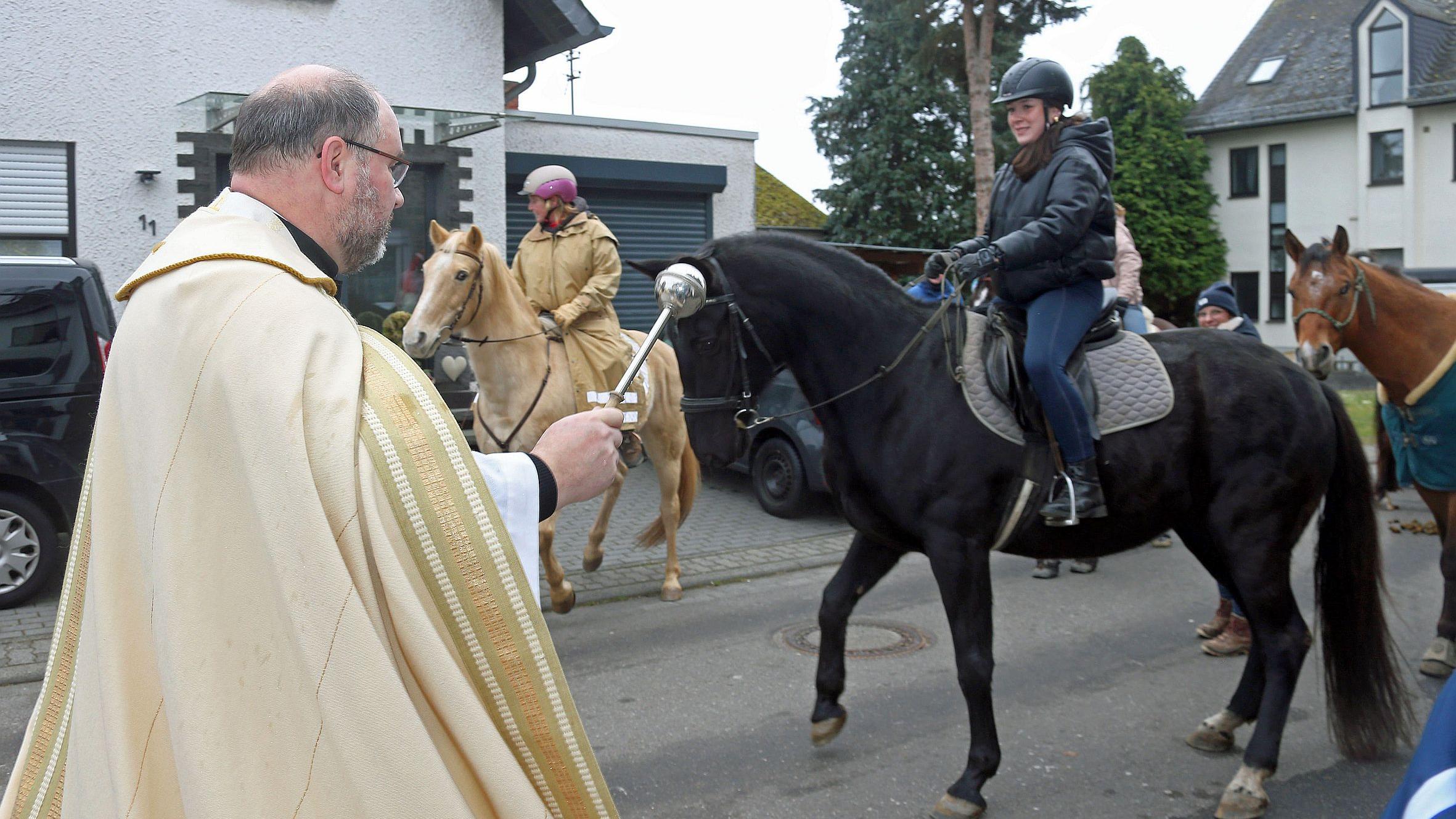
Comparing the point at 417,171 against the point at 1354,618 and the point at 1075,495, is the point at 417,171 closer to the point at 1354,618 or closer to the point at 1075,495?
the point at 1075,495

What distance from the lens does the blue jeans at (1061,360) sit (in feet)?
14.0

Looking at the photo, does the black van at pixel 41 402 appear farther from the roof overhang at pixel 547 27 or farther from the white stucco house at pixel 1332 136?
the white stucco house at pixel 1332 136

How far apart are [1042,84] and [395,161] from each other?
3.23 meters

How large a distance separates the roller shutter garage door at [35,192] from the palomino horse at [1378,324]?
36.9 feet

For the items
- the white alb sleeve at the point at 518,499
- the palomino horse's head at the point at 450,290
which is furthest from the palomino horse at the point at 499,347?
the white alb sleeve at the point at 518,499

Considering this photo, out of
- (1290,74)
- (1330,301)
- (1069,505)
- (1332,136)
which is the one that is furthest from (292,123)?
(1290,74)

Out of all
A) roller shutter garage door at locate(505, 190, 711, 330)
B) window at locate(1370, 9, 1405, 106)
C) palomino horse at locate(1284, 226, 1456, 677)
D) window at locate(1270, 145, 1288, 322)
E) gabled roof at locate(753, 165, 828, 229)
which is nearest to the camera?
palomino horse at locate(1284, 226, 1456, 677)

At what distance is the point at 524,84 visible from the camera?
15219 mm

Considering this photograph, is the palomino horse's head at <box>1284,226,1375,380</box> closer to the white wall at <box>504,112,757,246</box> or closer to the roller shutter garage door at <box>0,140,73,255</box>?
the white wall at <box>504,112,757,246</box>

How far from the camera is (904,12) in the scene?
22.1 meters

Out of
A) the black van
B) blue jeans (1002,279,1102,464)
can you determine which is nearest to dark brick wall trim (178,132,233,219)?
the black van

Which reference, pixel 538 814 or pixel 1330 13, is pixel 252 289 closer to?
pixel 538 814

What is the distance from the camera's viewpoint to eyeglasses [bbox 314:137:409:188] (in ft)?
5.65

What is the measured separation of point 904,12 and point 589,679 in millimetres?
19286
